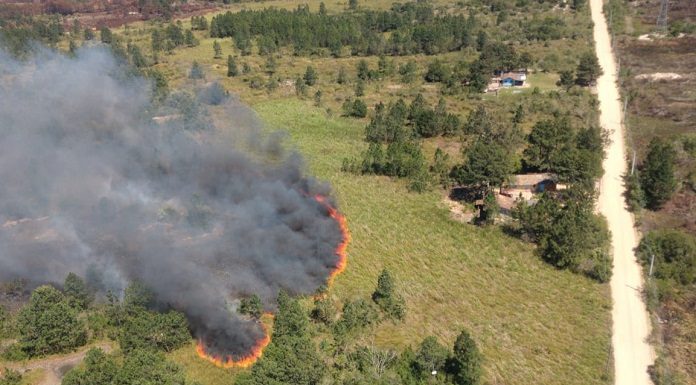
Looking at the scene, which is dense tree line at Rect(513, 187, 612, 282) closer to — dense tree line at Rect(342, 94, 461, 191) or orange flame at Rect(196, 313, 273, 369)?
dense tree line at Rect(342, 94, 461, 191)

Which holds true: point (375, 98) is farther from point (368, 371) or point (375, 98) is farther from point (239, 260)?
point (368, 371)

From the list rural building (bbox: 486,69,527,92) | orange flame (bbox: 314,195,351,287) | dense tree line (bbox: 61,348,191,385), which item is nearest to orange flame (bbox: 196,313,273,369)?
dense tree line (bbox: 61,348,191,385)

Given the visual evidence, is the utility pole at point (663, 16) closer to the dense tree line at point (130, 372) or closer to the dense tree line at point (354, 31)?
the dense tree line at point (354, 31)

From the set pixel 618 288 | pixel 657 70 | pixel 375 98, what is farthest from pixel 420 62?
pixel 618 288

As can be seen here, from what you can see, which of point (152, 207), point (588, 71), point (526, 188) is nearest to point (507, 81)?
point (588, 71)

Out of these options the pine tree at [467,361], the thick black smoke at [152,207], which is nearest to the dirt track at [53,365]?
the thick black smoke at [152,207]

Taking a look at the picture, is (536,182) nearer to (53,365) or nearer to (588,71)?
(588,71)
